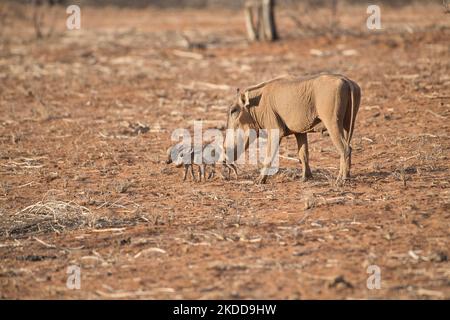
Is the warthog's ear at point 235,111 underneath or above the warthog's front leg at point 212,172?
above

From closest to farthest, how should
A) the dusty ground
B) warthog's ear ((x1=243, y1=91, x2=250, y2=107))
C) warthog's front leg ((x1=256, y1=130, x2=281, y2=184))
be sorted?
1. the dusty ground
2. warthog's front leg ((x1=256, y1=130, x2=281, y2=184))
3. warthog's ear ((x1=243, y1=91, x2=250, y2=107))

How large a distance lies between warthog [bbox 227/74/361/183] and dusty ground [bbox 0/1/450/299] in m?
0.44

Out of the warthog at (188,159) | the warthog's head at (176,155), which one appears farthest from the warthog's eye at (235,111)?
the warthog's head at (176,155)

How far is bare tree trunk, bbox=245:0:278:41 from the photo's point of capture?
20.9 m

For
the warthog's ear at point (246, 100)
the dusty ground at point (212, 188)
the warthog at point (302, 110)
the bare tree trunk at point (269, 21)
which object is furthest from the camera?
the bare tree trunk at point (269, 21)

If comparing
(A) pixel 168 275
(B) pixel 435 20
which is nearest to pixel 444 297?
(A) pixel 168 275

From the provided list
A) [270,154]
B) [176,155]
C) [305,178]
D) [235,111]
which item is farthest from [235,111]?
[305,178]

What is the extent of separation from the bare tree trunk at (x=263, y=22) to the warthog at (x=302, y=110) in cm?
1078

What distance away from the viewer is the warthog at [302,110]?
9672 millimetres

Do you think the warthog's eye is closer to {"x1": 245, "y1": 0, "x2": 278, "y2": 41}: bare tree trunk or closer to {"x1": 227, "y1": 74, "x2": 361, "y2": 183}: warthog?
{"x1": 227, "y1": 74, "x2": 361, "y2": 183}: warthog

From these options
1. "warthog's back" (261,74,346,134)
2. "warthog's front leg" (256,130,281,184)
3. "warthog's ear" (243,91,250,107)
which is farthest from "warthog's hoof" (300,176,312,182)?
"warthog's ear" (243,91,250,107)

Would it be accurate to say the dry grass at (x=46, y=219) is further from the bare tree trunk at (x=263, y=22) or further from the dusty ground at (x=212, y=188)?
the bare tree trunk at (x=263, y=22)

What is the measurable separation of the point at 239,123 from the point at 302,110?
996 millimetres

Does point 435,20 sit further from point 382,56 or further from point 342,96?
point 342,96
